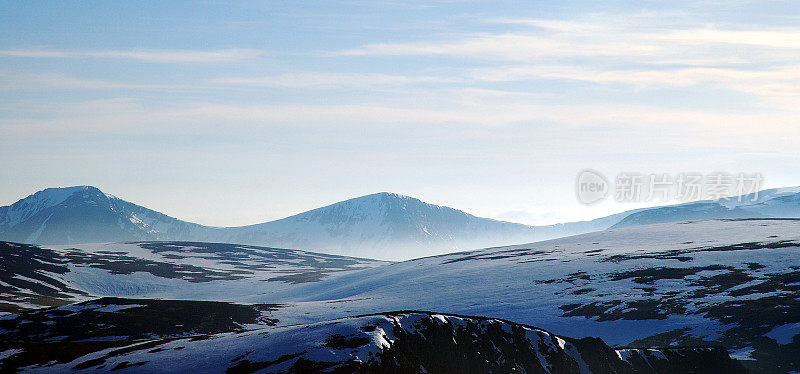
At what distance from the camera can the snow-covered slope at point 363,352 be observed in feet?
127

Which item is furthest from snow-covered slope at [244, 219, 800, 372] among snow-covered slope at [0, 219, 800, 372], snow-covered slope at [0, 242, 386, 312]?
snow-covered slope at [0, 242, 386, 312]

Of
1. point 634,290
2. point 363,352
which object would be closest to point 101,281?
point 634,290

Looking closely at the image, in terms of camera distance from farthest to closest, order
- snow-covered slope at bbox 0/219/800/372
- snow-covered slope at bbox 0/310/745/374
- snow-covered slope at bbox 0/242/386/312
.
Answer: snow-covered slope at bbox 0/242/386/312
snow-covered slope at bbox 0/219/800/372
snow-covered slope at bbox 0/310/745/374

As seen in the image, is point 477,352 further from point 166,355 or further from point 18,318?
point 18,318

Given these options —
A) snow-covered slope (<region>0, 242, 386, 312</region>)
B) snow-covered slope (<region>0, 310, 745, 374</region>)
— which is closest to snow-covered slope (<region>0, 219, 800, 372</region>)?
snow-covered slope (<region>0, 242, 386, 312</region>)

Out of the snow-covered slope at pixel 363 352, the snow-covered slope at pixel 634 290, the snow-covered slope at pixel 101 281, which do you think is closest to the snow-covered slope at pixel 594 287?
the snow-covered slope at pixel 634 290

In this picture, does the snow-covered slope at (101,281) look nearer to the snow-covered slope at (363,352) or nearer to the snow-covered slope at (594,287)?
the snow-covered slope at (594,287)

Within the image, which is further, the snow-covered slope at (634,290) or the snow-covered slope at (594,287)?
the snow-covered slope at (594,287)

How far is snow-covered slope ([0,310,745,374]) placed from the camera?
127 feet

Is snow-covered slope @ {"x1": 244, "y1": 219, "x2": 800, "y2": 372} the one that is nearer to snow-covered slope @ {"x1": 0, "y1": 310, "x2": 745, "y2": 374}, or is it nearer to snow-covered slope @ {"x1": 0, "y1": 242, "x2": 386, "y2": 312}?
snow-covered slope @ {"x1": 0, "y1": 310, "x2": 745, "y2": 374}

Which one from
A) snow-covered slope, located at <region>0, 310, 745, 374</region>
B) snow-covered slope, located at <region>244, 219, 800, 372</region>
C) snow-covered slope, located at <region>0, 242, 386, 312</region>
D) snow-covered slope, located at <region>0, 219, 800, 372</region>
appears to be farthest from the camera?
snow-covered slope, located at <region>0, 242, 386, 312</region>

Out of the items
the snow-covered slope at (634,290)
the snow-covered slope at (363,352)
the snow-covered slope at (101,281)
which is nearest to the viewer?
the snow-covered slope at (363,352)

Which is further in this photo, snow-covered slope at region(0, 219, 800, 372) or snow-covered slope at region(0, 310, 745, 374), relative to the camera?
snow-covered slope at region(0, 219, 800, 372)

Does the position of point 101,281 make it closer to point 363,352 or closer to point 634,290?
point 634,290
